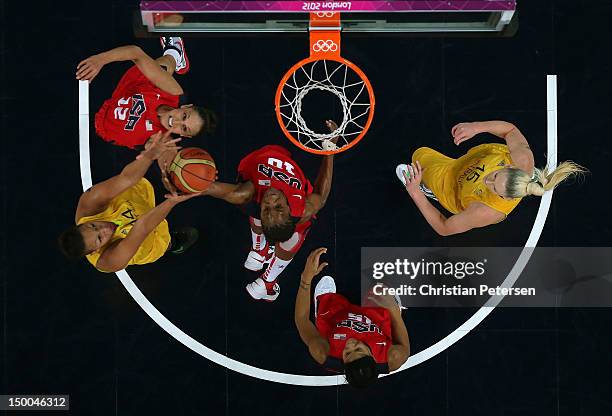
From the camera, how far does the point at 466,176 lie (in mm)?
6207

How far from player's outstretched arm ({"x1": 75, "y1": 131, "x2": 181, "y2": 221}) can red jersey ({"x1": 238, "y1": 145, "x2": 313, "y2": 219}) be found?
678 millimetres

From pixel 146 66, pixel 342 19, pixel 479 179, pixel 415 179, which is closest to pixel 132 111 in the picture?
pixel 146 66

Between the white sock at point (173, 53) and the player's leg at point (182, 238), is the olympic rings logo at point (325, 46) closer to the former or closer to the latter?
the white sock at point (173, 53)

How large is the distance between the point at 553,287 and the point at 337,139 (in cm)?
243

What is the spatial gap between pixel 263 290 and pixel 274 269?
0.24 meters

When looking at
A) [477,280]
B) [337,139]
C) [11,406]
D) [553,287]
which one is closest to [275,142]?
[337,139]

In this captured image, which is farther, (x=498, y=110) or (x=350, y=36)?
(x=498, y=110)

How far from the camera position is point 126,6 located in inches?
277

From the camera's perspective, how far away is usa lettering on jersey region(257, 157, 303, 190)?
6.28m

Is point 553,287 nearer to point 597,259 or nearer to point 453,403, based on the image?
point 597,259

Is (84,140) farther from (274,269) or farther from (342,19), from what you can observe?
(342,19)

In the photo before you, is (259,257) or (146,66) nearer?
(146,66)

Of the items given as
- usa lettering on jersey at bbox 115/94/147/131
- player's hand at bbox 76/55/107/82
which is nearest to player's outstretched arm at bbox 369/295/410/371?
Answer: usa lettering on jersey at bbox 115/94/147/131

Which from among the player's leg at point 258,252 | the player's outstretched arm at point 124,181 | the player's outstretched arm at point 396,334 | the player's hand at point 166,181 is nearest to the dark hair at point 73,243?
the player's outstretched arm at point 124,181
